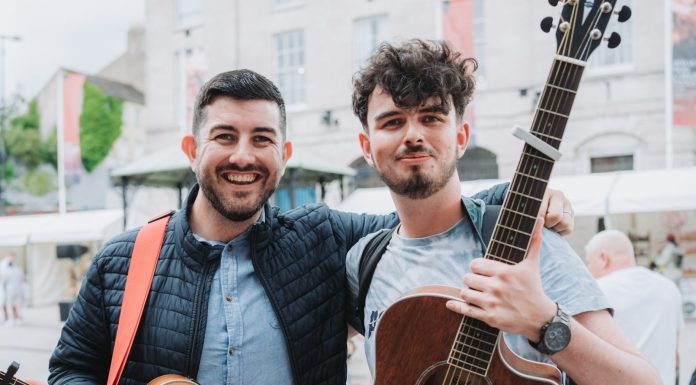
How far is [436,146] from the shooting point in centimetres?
177

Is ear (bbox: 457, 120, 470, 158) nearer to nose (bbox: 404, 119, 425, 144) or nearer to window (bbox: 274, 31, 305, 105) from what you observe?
nose (bbox: 404, 119, 425, 144)

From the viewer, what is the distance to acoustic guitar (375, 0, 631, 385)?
4.86 feet

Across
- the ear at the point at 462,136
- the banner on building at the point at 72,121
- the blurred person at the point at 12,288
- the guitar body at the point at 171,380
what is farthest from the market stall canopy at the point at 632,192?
the banner on building at the point at 72,121

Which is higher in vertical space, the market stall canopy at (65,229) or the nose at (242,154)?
the nose at (242,154)

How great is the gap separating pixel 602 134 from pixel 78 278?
15564mm

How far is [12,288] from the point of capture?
44.0 ft

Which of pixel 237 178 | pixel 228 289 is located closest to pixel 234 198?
pixel 237 178

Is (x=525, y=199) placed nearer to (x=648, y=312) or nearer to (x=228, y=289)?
(x=228, y=289)

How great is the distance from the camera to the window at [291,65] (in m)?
17.0

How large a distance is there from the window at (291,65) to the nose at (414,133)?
15.5 metres

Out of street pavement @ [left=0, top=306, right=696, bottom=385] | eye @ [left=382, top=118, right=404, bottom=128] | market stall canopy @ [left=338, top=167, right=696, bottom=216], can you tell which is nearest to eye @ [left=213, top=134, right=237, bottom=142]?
eye @ [left=382, top=118, right=404, bottom=128]

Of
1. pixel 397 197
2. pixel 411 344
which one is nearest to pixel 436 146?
pixel 397 197

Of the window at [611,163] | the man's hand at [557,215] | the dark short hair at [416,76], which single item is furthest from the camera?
the window at [611,163]

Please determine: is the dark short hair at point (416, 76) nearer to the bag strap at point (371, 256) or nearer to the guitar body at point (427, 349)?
the bag strap at point (371, 256)
